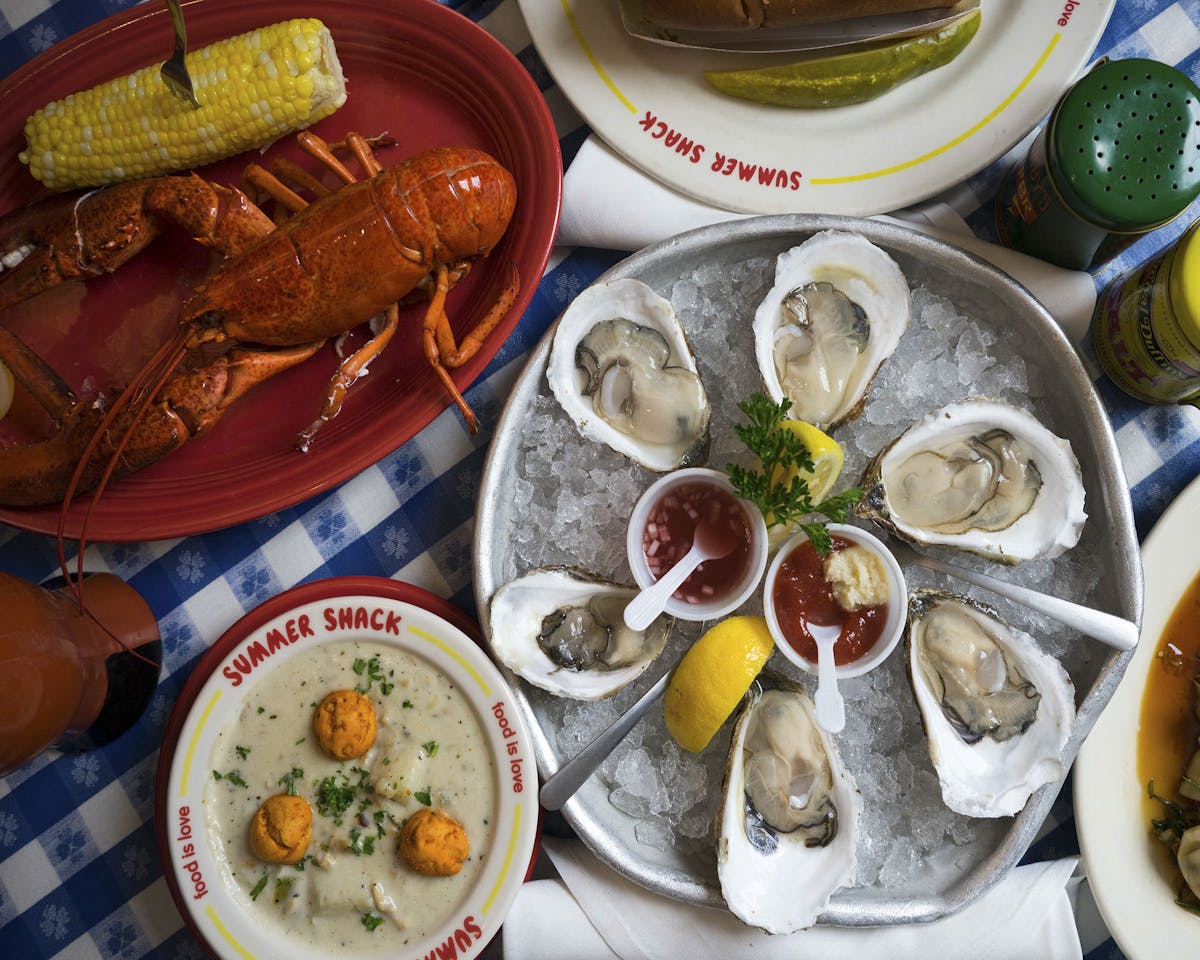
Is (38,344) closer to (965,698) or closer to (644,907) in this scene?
(644,907)

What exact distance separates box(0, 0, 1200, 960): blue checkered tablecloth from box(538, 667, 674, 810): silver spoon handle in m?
0.39

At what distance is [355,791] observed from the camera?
61.2 inches

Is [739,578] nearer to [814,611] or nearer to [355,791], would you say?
[814,611]

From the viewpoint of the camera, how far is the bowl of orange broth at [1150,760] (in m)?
1.57

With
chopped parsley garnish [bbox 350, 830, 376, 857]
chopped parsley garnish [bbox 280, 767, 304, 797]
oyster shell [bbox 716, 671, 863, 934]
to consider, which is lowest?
oyster shell [bbox 716, 671, 863, 934]

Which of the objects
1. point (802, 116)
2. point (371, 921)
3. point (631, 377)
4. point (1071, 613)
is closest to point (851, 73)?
point (802, 116)

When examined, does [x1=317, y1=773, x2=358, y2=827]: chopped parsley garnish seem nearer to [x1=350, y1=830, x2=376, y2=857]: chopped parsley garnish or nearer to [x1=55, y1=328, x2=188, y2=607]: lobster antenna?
[x1=350, y1=830, x2=376, y2=857]: chopped parsley garnish

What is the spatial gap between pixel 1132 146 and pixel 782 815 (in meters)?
1.24

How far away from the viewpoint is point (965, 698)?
1562 millimetres

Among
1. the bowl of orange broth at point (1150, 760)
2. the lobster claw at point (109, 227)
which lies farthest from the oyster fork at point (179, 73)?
the bowl of orange broth at point (1150, 760)

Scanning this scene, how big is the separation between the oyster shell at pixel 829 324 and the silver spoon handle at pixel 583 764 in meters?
0.57

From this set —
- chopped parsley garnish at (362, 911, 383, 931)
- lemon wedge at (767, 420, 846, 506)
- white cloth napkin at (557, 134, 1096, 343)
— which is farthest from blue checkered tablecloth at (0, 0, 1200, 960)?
lemon wedge at (767, 420, 846, 506)

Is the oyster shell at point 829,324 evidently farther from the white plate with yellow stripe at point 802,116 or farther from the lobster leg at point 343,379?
the lobster leg at point 343,379

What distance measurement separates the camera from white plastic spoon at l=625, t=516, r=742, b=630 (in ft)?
4.81
